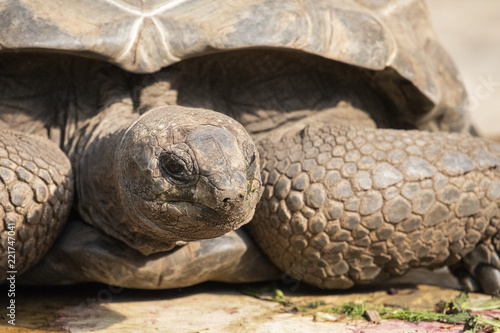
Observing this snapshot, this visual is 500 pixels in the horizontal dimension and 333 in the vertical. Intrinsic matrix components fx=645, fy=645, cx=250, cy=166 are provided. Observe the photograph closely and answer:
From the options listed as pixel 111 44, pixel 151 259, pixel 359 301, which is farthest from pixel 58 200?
pixel 359 301

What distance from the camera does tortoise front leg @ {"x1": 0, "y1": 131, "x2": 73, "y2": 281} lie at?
2.49 meters

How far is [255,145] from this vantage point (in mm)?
2490

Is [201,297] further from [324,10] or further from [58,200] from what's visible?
[324,10]

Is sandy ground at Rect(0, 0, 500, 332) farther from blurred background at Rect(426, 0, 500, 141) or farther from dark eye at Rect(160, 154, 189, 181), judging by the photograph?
blurred background at Rect(426, 0, 500, 141)

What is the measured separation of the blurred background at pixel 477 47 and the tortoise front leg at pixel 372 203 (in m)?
3.25

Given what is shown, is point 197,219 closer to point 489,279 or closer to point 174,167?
point 174,167

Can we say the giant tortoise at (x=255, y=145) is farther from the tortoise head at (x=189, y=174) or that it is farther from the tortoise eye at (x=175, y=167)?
the tortoise eye at (x=175, y=167)

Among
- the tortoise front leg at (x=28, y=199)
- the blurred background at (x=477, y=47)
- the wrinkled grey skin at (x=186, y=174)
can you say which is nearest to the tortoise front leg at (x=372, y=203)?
the wrinkled grey skin at (x=186, y=174)

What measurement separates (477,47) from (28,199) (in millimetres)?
8796

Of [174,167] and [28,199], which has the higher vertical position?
[174,167]

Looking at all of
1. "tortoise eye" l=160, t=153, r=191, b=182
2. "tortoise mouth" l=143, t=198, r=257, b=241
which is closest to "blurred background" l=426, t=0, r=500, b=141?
"tortoise mouth" l=143, t=198, r=257, b=241

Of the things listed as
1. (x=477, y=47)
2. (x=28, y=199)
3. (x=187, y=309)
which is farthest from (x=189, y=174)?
(x=477, y=47)

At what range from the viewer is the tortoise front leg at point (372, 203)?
2.73m

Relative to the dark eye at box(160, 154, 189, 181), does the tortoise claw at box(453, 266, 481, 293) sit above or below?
below
